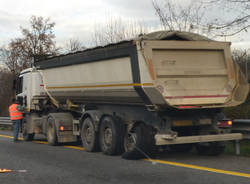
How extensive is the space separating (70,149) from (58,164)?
3.15 meters

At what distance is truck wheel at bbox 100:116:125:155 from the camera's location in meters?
10.2

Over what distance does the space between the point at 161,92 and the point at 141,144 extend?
1.23 m

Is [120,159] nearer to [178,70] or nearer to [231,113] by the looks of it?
[178,70]

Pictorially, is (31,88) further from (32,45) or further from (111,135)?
(32,45)

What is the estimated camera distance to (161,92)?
915 cm

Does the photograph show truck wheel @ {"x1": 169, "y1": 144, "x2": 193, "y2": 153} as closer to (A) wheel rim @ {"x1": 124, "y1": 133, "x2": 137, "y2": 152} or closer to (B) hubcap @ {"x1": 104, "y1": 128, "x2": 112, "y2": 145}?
(A) wheel rim @ {"x1": 124, "y1": 133, "x2": 137, "y2": 152}

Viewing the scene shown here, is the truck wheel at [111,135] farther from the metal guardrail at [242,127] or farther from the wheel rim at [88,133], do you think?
the metal guardrail at [242,127]

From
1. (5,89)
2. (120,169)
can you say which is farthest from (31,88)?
(5,89)

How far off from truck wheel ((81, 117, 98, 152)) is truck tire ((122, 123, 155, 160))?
166 centimetres

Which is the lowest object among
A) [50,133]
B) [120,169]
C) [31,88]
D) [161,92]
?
[120,169]

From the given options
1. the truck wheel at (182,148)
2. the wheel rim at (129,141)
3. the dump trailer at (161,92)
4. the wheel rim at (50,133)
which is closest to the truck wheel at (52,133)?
the wheel rim at (50,133)

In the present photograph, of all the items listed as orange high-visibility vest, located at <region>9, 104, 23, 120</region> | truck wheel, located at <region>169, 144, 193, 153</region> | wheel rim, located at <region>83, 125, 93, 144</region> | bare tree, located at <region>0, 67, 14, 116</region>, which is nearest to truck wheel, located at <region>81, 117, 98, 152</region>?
wheel rim, located at <region>83, 125, 93, 144</region>

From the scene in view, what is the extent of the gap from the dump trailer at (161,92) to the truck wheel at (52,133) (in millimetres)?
2136

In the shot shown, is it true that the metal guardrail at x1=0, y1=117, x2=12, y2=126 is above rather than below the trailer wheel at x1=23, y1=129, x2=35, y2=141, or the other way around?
above
